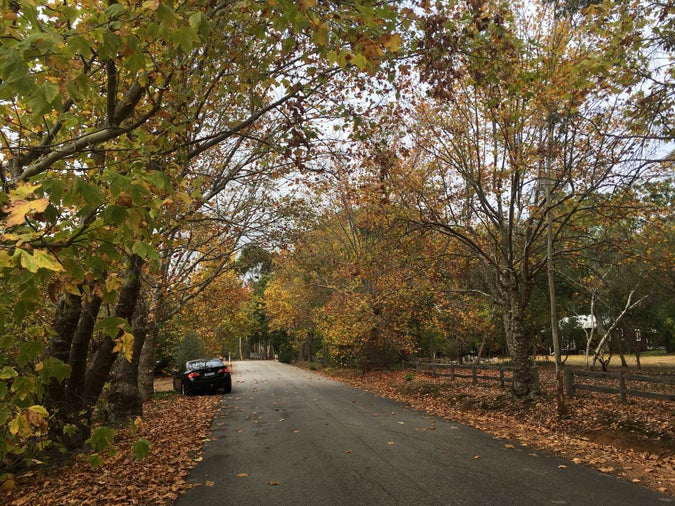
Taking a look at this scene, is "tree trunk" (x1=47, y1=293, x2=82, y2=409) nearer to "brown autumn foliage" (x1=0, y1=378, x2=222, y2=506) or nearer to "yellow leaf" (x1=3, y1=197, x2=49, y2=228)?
"brown autumn foliage" (x1=0, y1=378, x2=222, y2=506)

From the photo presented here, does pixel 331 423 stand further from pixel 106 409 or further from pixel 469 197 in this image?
pixel 469 197

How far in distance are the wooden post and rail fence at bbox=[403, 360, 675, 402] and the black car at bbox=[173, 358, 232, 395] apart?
9095 mm

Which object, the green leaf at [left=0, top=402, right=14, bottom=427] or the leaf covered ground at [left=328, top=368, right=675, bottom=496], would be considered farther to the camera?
the leaf covered ground at [left=328, top=368, right=675, bottom=496]

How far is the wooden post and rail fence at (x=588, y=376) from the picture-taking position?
9.81 m

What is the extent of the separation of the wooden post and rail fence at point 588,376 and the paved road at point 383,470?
327cm

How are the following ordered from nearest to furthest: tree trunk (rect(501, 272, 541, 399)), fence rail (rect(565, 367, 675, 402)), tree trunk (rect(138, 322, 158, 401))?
fence rail (rect(565, 367, 675, 402))
tree trunk (rect(501, 272, 541, 399))
tree trunk (rect(138, 322, 158, 401))

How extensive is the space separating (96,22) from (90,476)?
6546 millimetres

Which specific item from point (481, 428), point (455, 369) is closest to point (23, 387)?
point (481, 428)

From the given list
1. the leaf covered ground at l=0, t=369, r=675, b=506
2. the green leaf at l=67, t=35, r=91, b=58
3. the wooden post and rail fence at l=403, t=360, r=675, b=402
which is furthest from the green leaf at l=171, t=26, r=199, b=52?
the wooden post and rail fence at l=403, t=360, r=675, b=402

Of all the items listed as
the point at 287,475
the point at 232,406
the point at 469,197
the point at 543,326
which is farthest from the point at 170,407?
the point at 543,326

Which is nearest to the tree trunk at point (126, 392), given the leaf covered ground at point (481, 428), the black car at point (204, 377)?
the leaf covered ground at point (481, 428)

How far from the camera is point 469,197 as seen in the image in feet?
48.7

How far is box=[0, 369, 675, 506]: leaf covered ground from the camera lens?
634 centimetres

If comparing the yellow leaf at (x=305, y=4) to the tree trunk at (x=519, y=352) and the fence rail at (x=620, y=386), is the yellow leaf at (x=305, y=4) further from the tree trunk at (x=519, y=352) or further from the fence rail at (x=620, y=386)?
the tree trunk at (x=519, y=352)
